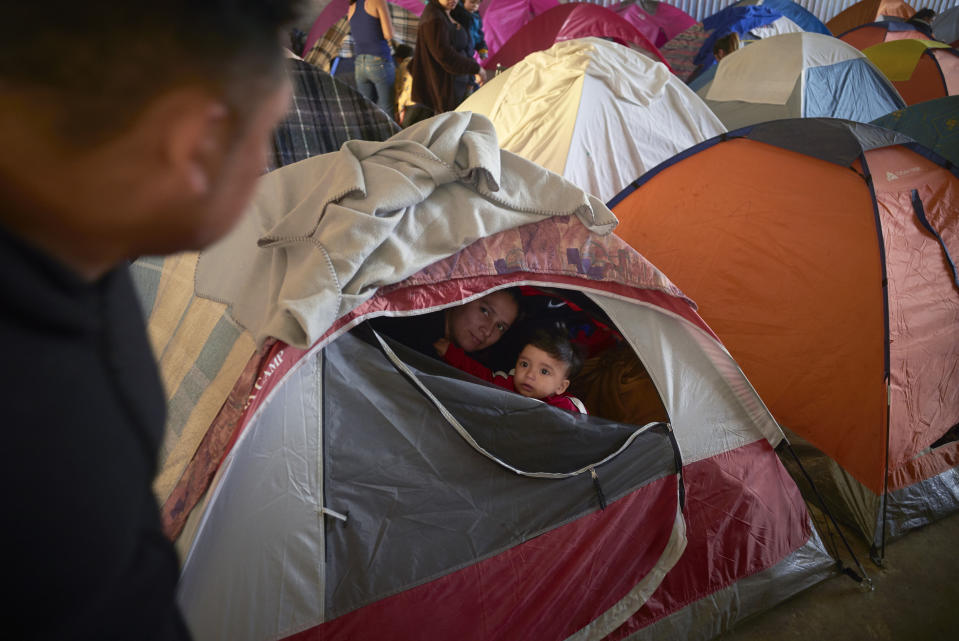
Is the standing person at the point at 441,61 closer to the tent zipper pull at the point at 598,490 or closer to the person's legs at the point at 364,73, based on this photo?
the person's legs at the point at 364,73

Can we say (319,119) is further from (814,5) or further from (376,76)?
(814,5)

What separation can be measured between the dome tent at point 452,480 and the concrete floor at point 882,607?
60mm

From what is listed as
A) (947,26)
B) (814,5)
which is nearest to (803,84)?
(947,26)

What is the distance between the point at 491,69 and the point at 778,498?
471 centimetres

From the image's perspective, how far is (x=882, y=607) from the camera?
5.04ft

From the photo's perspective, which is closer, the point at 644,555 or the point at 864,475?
the point at 644,555

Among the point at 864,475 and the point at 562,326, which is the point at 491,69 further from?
the point at 864,475

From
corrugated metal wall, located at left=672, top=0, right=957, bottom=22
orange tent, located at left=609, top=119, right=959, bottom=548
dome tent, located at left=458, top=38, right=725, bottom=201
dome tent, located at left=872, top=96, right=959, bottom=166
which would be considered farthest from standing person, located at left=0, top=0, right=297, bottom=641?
corrugated metal wall, located at left=672, top=0, right=957, bottom=22

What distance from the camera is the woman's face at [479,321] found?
165 centimetres

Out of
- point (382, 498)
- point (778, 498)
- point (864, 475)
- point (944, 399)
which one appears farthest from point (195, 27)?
point (944, 399)

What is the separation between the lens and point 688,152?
2.21m

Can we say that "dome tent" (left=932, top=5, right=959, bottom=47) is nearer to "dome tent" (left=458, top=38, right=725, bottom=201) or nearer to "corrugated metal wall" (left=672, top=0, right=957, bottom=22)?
"corrugated metal wall" (left=672, top=0, right=957, bottom=22)

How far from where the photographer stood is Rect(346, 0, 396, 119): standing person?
3.57m

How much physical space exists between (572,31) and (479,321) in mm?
4051
